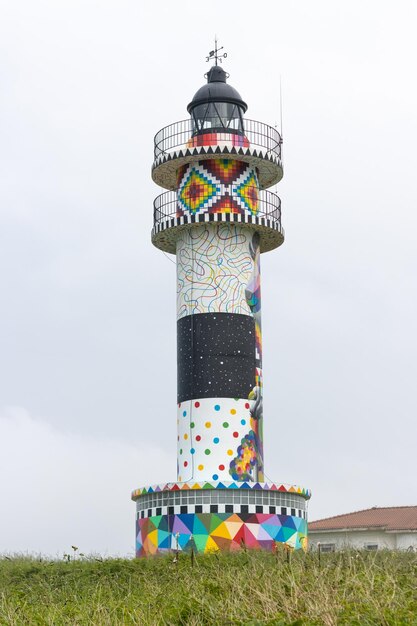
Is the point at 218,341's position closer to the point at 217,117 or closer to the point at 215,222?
the point at 215,222

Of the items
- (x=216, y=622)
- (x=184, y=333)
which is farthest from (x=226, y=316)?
(x=216, y=622)

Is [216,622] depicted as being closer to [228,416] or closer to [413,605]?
[413,605]

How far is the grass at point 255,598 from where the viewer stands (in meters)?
11.8

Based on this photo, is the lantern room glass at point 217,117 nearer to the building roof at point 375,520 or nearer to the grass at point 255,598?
the grass at point 255,598

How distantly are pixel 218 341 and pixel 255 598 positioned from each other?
1552 centimetres

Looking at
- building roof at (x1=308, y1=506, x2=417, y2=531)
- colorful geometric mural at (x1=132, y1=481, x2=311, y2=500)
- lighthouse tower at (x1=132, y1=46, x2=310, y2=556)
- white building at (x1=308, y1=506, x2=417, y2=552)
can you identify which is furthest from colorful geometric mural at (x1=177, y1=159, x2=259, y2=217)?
building roof at (x1=308, y1=506, x2=417, y2=531)

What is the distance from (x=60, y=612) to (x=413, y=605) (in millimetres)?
5081

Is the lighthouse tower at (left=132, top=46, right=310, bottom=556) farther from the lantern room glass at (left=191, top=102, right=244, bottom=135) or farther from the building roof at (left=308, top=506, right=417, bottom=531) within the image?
the building roof at (left=308, top=506, right=417, bottom=531)

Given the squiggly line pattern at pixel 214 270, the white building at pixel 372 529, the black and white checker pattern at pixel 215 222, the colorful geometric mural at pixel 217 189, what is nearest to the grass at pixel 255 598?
the squiggly line pattern at pixel 214 270

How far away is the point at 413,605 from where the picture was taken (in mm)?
11922

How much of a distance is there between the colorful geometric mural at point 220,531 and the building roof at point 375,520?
41.2ft

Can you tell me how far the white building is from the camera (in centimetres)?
3872

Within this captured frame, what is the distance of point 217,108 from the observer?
100 feet

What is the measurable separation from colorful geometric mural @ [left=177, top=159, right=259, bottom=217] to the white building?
1397 cm
